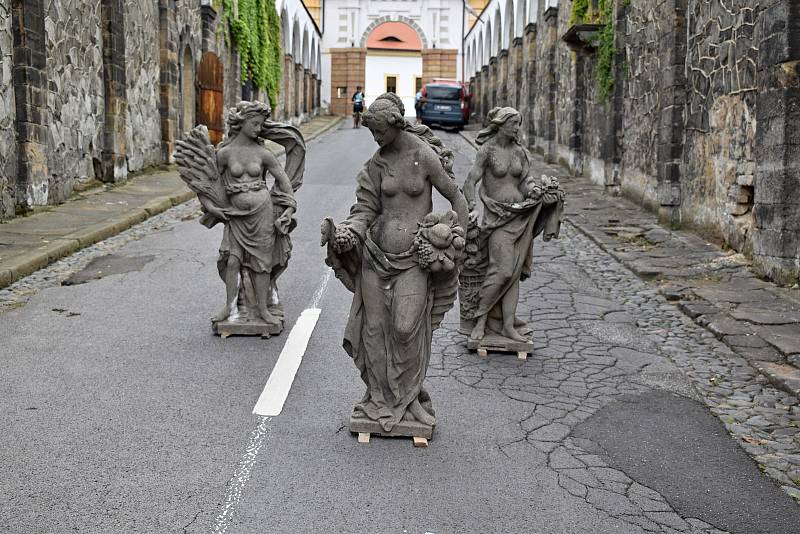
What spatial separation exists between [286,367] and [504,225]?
2.12 m

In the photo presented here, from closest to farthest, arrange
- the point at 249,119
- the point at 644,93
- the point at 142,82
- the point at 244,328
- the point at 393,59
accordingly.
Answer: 1. the point at 244,328
2. the point at 249,119
3. the point at 644,93
4. the point at 142,82
5. the point at 393,59

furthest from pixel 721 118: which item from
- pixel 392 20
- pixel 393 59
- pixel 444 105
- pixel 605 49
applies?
pixel 393 59

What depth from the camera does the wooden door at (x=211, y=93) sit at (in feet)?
75.5

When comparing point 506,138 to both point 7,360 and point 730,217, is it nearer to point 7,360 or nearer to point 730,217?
point 7,360

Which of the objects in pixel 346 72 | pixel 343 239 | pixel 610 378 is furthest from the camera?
pixel 346 72

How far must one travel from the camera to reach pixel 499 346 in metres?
7.27

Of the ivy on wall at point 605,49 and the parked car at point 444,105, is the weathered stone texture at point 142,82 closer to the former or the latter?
the ivy on wall at point 605,49

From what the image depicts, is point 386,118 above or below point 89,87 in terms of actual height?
below

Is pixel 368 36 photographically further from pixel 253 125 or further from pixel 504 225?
pixel 504 225

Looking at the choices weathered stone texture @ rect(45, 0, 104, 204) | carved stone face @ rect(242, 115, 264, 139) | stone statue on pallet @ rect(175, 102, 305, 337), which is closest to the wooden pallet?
stone statue on pallet @ rect(175, 102, 305, 337)

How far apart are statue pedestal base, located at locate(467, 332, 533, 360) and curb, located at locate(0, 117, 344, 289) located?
5.16 m

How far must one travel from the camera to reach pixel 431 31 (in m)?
54.2

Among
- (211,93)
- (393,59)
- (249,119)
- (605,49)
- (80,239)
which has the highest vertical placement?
(393,59)

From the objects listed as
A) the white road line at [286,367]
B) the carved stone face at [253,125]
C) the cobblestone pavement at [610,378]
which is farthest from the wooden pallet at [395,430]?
the carved stone face at [253,125]
